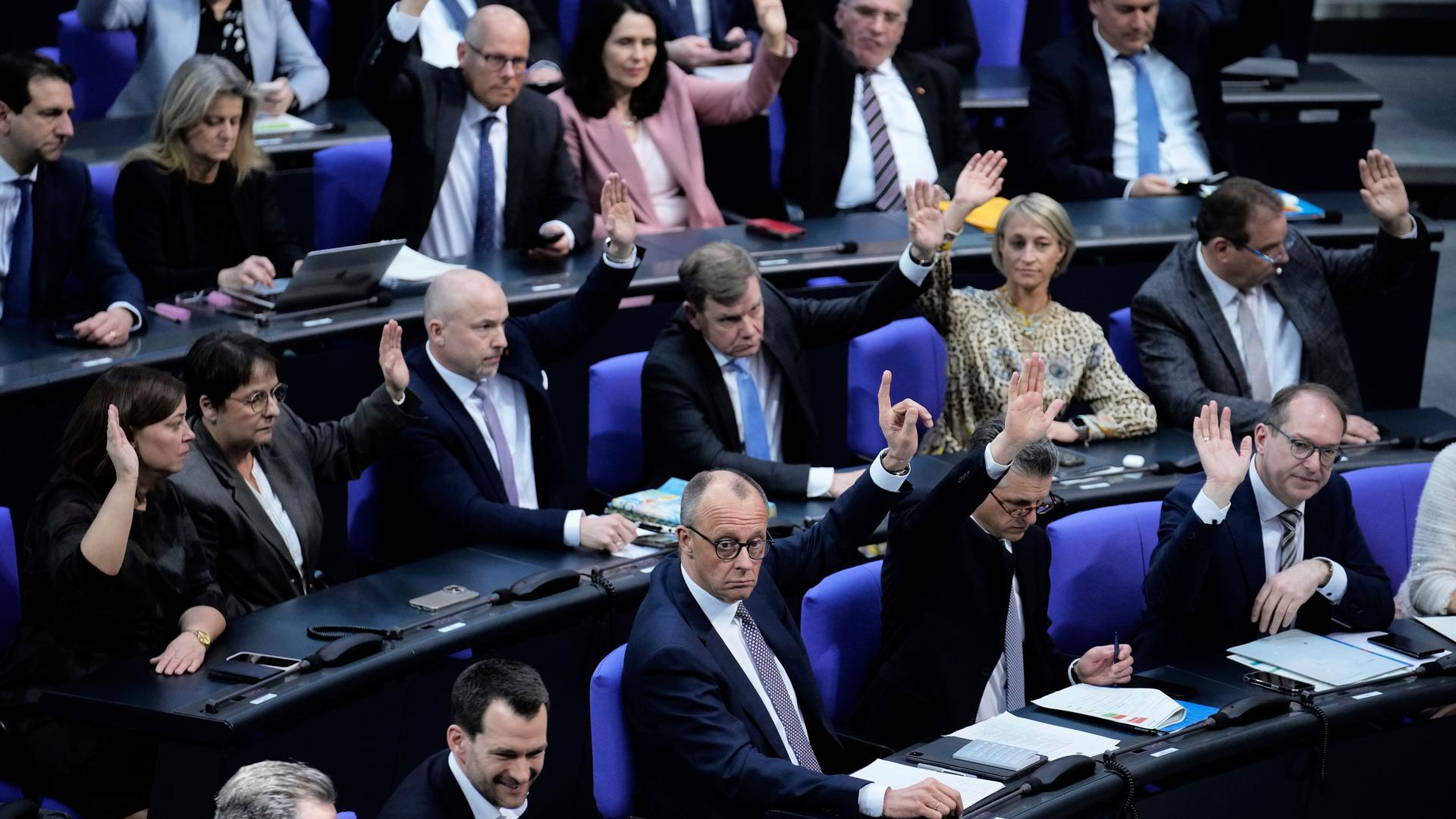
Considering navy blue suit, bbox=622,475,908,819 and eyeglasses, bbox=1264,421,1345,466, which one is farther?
eyeglasses, bbox=1264,421,1345,466

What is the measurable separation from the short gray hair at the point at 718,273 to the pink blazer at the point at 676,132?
1.12 meters

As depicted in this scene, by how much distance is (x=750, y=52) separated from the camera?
6125 mm

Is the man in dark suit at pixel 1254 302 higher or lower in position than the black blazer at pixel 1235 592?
higher

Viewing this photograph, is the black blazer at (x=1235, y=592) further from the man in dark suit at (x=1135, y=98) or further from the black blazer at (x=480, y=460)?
the man in dark suit at (x=1135, y=98)

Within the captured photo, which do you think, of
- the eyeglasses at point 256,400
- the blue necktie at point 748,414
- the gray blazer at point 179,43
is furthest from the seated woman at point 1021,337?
the gray blazer at point 179,43

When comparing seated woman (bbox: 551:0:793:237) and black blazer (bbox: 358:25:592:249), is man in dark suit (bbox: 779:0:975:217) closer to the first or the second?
seated woman (bbox: 551:0:793:237)

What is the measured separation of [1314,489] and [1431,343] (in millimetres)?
3499

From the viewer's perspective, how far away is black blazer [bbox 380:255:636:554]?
394 cm

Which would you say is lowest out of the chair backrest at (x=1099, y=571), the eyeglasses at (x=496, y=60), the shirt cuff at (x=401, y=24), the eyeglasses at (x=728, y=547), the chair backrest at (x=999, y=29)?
the chair backrest at (x=1099, y=571)

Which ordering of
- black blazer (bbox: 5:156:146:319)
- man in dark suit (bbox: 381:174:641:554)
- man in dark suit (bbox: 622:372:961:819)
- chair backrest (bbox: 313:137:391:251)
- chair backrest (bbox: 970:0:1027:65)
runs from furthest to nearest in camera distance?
chair backrest (bbox: 970:0:1027:65), chair backrest (bbox: 313:137:391:251), black blazer (bbox: 5:156:146:319), man in dark suit (bbox: 381:174:641:554), man in dark suit (bbox: 622:372:961:819)

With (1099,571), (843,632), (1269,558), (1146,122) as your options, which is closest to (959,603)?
(843,632)

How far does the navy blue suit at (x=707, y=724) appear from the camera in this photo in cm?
295

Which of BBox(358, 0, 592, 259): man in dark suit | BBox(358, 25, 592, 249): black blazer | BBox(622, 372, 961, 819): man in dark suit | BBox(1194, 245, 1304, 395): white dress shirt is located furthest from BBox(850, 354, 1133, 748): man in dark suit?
BBox(358, 25, 592, 249): black blazer

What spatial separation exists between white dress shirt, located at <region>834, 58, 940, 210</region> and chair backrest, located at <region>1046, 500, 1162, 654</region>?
6.85ft
